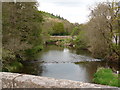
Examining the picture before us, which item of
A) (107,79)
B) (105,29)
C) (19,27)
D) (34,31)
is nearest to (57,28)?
(105,29)

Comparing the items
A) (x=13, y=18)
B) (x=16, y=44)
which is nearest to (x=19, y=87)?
(x=16, y=44)

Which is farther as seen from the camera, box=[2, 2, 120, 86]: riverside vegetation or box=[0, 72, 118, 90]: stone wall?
box=[2, 2, 120, 86]: riverside vegetation

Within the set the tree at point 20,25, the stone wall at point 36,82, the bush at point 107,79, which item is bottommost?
the bush at point 107,79

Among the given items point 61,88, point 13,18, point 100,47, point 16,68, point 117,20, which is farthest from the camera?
point 100,47

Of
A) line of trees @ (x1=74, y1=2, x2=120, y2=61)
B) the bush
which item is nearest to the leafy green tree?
line of trees @ (x1=74, y1=2, x2=120, y2=61)

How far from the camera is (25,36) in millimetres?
19375

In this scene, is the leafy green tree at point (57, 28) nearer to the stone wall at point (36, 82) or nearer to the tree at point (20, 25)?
the tree at point (20, 25)

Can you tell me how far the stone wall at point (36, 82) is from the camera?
2.34m

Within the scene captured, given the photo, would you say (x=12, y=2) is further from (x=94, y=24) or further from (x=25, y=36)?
(x=94, y=24)

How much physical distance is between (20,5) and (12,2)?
0.82 m

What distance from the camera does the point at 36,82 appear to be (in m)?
2.54

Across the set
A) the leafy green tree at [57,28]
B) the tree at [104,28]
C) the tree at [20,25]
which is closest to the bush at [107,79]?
the tree at [20,25]

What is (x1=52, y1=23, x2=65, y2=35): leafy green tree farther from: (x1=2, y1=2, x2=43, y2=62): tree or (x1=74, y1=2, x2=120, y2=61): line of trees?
(x1=2, y1=2, x2=43, y2=62): tree

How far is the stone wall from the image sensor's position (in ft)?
7.68
